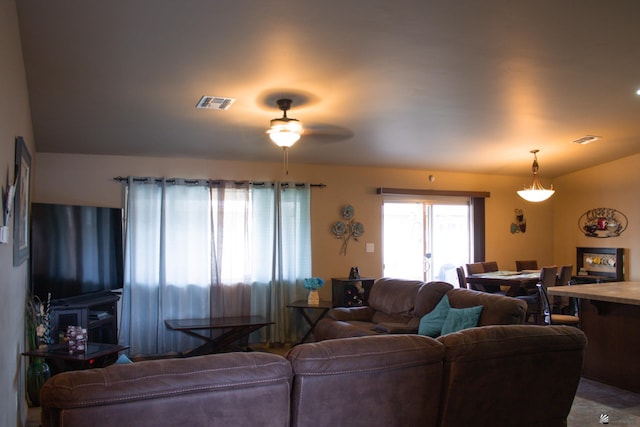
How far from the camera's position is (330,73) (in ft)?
12.3

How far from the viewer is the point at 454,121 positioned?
5160 millimetres

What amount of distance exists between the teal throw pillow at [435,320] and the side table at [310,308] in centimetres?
171

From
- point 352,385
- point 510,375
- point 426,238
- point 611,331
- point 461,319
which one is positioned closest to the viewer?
point 352,385

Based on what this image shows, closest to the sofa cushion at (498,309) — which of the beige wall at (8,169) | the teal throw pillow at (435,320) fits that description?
the teal throw pillow at (435,320)

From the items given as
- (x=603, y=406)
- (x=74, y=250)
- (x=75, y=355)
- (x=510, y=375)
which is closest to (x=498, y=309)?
(x=603, y=406)

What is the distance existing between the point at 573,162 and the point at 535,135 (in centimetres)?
198

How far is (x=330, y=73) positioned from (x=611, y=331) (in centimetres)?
340

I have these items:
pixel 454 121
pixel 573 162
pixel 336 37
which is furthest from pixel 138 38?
pixel 573 162

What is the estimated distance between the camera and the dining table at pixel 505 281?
6.23 m

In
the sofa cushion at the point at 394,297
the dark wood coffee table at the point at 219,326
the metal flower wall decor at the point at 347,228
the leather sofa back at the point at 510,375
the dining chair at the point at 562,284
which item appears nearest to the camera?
the leather sofa back at the point at 510,375

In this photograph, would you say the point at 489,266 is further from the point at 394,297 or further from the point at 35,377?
the point at 35,377

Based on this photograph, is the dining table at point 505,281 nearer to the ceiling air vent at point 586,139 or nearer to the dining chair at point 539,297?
the dining chair at point 539,297

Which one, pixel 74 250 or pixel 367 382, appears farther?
pixel 74 250

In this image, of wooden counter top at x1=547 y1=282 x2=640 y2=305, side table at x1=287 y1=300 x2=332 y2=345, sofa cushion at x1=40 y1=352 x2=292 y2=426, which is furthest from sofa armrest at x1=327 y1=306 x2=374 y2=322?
sofa cushion at x1=40 y1=352 x2=292 y2=426
